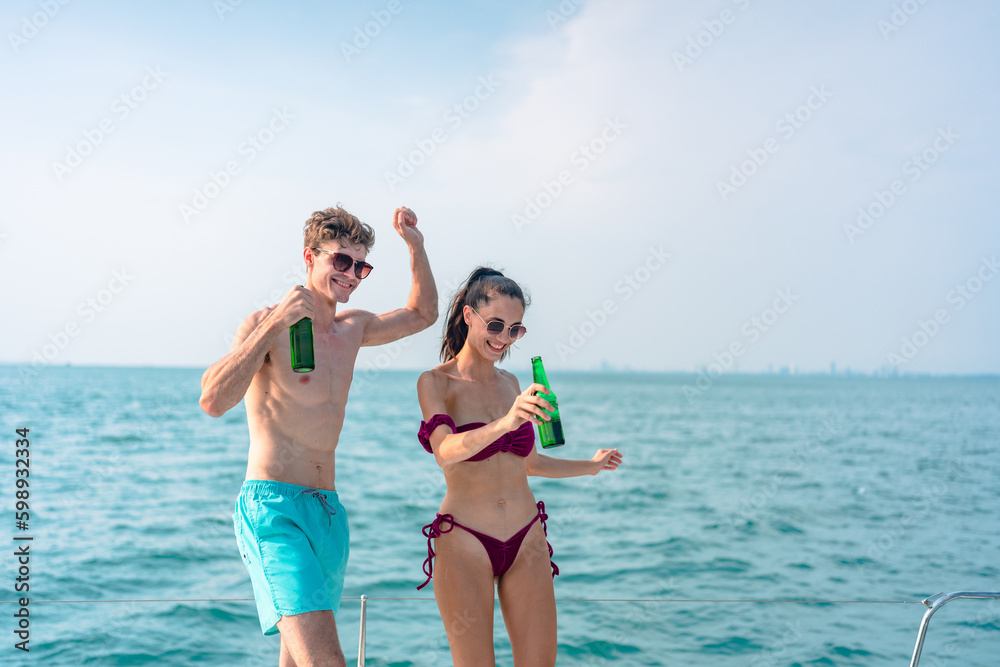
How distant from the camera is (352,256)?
2.98m

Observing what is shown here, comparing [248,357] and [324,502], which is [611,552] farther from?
[248,357]

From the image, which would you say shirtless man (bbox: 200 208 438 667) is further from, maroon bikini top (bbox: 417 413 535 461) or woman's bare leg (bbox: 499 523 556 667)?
woman's bare leg (bbox: 499 523 556 667)

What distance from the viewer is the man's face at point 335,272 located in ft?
9.72

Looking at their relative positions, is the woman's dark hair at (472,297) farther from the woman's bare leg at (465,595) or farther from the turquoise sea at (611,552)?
the turquoise sea at (611,552)

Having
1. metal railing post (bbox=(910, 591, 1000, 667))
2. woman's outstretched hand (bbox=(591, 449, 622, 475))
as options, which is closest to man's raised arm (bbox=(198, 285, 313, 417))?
woman's outstretched hand (bbox=(591, 449, 622, 475))

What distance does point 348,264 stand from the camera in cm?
297

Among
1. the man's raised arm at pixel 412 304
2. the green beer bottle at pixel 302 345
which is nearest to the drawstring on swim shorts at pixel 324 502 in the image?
the green beer bottle at pixel 302 345

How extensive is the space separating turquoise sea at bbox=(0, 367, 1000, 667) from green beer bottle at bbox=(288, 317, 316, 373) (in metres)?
1.09

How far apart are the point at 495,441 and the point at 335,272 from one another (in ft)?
3.04

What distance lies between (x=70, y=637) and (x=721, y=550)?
9.43 metres

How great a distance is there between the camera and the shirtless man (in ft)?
8.63

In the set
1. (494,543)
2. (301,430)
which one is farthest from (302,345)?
(494,543)

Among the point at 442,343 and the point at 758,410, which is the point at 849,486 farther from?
the point at 758,410

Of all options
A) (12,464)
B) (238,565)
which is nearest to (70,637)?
(238,565)
